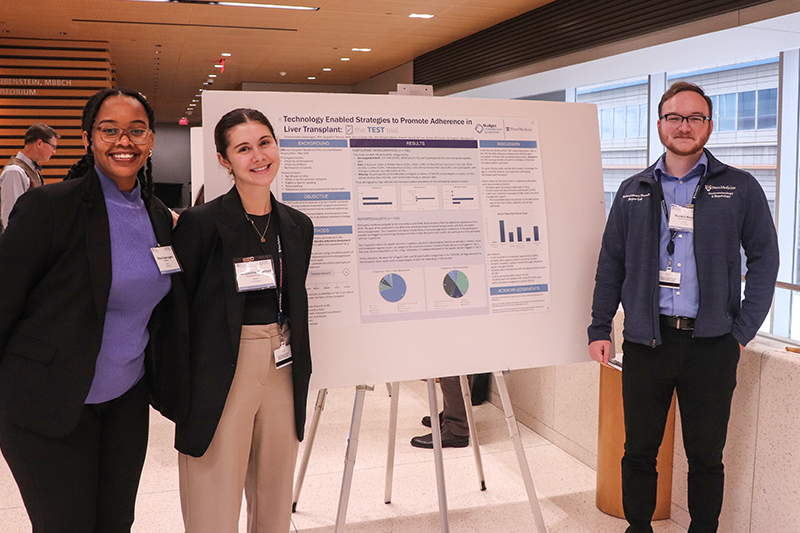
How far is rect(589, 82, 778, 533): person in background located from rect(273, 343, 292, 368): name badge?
1319 millimetres

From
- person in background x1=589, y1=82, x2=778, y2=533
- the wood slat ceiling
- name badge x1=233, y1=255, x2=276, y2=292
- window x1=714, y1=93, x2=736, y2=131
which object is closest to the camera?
name badge x1=233, y1=255, x2=276, y2=292

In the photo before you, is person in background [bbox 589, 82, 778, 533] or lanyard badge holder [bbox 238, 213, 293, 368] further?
person in background [bbox 589, 82, 778, 533]

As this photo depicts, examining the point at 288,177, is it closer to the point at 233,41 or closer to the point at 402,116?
the point at 402,116

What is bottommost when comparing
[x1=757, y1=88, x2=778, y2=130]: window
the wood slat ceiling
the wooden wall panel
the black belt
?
the black belt

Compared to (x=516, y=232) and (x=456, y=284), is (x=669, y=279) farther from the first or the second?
(x=456, y=284)

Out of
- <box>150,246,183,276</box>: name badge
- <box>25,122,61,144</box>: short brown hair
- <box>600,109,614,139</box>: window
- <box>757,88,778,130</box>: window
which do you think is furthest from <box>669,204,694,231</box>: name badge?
<box>600,109,614,139</box>: window

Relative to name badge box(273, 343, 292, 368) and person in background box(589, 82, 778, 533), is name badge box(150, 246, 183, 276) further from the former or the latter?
person in background box(589, 82, 778, 533)

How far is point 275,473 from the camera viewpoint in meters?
1.96

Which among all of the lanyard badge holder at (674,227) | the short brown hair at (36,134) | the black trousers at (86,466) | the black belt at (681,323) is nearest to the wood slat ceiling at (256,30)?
the short brown hair at (36,134)

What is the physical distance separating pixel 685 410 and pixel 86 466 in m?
2.05

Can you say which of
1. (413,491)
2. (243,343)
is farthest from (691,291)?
(413,491)

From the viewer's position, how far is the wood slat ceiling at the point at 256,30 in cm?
702

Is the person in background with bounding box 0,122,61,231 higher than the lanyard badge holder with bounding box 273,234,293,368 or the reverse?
higher

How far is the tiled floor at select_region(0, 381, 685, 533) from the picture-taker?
3000 mm
